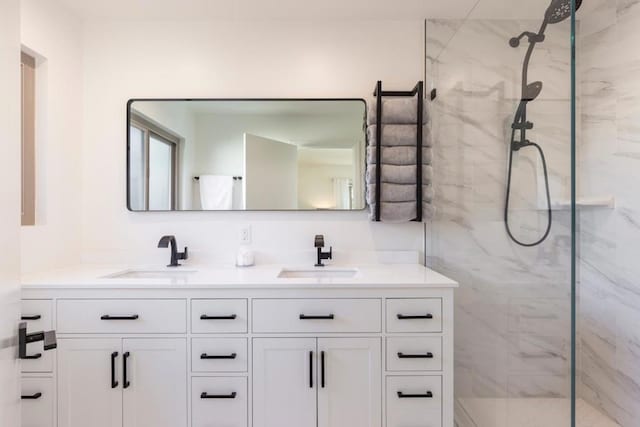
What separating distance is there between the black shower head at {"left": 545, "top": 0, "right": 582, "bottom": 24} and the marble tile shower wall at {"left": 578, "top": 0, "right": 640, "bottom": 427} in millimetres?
938

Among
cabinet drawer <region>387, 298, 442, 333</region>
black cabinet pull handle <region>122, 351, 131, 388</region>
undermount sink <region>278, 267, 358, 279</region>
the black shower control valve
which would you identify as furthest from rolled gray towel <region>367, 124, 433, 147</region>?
black cabinet pull handle <region>122, 351, 131, 388</region>

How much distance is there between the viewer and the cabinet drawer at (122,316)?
1.44 metres

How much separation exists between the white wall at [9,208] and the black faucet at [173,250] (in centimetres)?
107

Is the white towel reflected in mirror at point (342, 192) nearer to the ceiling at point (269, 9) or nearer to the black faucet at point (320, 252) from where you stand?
the black faucet at point (320, 252)

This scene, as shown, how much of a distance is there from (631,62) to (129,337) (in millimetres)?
2916

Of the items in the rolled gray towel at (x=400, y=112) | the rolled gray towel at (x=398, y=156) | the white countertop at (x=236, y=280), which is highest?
the rolled gray towel at (x=400, y=112)

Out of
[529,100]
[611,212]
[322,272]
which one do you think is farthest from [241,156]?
[611,212]

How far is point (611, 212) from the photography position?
1.79 meters

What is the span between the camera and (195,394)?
1.44m

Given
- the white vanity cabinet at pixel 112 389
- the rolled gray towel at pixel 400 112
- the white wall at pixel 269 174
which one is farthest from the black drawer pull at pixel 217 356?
the rolled gray towel at pixel 400 112

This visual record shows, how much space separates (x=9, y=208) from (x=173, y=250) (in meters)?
1.18

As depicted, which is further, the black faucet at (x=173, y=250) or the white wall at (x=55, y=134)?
the black faucet at (x=173, y=250)

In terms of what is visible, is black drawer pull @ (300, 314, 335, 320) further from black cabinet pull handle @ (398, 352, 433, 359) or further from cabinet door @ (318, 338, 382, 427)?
black cabinet pull handle @ (398, 352, 433, 359)

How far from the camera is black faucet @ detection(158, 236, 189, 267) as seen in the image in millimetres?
1854
